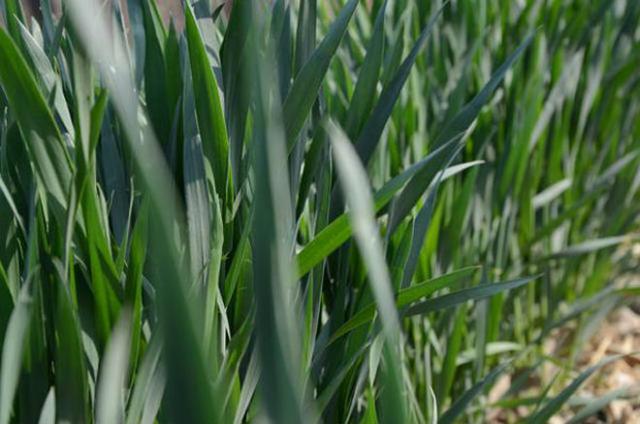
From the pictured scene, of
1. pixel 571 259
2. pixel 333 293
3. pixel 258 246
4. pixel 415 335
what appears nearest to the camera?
pixel 258 246

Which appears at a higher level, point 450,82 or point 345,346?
point 450,82

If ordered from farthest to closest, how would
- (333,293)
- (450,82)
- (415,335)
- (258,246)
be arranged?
(450,82)
(415,335)
(333,293)
(258,246)

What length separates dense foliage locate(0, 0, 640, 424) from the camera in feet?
1.55

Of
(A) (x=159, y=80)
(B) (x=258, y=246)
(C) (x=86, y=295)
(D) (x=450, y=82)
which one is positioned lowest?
(B) (x=258, y=246)

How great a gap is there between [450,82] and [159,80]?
717 mm

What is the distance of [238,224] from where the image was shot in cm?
85

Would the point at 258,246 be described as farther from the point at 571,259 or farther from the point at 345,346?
the point at 571,259

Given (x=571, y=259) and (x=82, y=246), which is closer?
(x=82, y=246)

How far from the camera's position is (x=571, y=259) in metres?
1.71

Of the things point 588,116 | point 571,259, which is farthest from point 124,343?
point 588,116

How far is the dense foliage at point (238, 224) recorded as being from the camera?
0.47 m

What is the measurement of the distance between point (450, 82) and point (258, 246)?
3.61 ft

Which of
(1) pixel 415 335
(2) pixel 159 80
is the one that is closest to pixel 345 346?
(2) pixel 159 80

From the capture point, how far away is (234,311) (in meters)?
0.82
